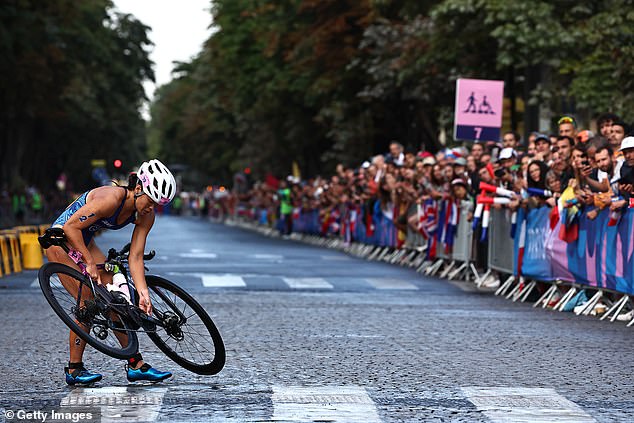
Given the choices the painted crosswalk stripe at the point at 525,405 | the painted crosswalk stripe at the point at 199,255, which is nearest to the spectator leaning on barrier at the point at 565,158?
the painted crosswalk stripe at the point at 525,405

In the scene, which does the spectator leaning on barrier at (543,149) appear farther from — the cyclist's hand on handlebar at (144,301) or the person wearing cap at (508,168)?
the cyclist's hand on handlebar at (144,301)

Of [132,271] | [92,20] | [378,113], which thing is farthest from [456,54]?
[92,20]

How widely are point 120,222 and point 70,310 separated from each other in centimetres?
63

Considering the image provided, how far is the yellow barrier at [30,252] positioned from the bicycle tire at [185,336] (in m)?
17.7

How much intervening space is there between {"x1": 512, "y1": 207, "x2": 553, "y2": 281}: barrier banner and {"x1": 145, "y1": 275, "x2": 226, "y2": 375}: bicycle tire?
9.43 metres

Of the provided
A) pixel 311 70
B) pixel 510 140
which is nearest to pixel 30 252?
pixel 510 140

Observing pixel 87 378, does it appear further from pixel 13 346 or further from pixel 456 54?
pixel 456 54

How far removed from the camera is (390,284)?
23.3 metres

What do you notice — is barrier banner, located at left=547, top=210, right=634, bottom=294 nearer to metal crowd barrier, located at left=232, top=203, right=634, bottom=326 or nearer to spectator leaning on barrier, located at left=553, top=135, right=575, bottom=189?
metal crowd barrier, located at left=232, top=203, right=634, bottom=326

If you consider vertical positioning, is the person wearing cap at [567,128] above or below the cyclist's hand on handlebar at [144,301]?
above

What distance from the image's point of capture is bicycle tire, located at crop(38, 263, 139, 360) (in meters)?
9.64

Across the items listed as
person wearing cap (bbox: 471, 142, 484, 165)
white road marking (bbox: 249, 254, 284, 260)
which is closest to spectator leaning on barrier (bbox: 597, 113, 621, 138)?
person wearing cap (bbox: 471, 142, 484, 165)

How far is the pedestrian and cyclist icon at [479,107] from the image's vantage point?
27766 millimetres

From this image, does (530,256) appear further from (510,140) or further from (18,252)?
(18,252)
